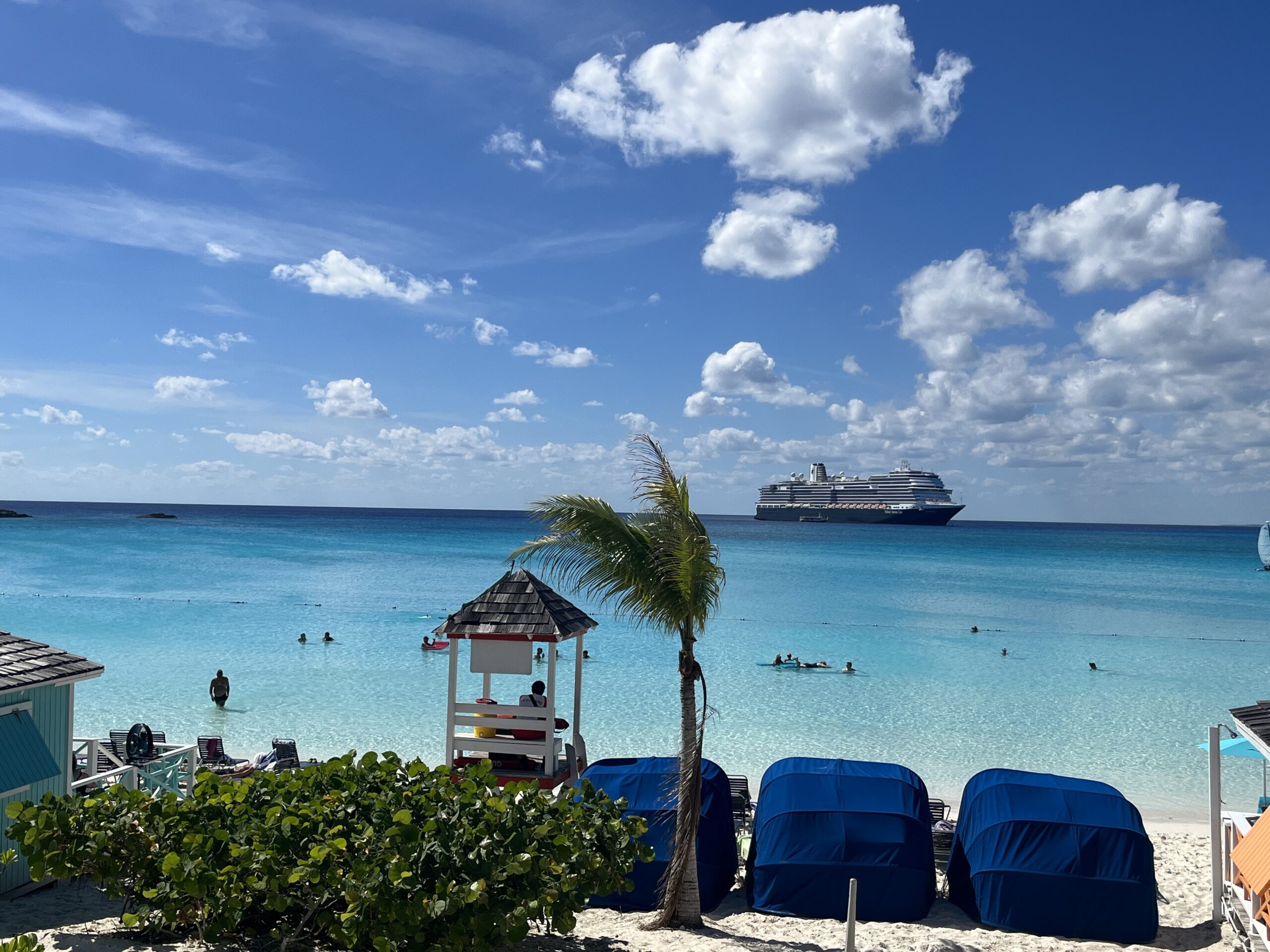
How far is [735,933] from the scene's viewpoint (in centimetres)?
963

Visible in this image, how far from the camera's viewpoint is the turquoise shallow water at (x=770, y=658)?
1930 centimetres

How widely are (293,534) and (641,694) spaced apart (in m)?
103

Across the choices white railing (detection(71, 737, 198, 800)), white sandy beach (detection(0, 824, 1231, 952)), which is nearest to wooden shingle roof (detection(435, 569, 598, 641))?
white sandy beach (detection(0, 824, 1231, 952))

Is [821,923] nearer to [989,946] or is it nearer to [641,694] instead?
[989,946]

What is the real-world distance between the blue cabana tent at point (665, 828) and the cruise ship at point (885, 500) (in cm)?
14614

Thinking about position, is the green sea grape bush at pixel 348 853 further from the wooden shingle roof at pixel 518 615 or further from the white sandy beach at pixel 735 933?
the wooden shingle roof at pixel 518 615

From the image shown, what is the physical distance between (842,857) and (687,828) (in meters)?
1.92

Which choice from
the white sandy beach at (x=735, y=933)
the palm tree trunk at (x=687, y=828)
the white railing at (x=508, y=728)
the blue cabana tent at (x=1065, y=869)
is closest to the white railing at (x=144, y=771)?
the white sandy beach at (x=735, y=933)

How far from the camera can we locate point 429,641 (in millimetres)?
30609

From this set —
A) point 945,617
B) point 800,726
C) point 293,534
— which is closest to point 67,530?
point 293,534

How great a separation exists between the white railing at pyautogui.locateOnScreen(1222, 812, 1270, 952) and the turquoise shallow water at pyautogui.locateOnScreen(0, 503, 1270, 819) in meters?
5.16

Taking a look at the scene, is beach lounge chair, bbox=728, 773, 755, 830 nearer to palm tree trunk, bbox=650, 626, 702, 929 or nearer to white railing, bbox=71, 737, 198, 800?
palm tree trunk, bbox=650, 626, 702, 929

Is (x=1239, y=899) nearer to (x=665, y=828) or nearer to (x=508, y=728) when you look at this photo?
(x=665, y=828)

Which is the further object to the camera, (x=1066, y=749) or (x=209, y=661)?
(x=209, y=661)
